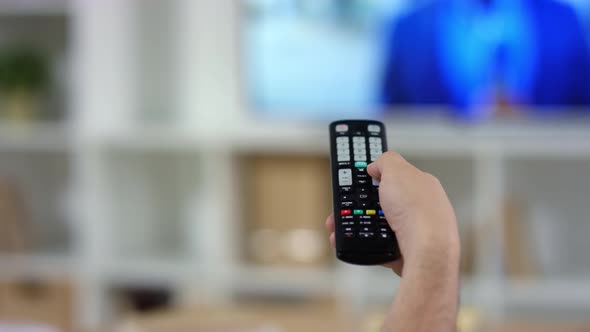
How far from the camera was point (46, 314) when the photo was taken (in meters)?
2.54

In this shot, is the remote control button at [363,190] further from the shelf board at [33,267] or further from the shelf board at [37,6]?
the shelf board at [37,6]

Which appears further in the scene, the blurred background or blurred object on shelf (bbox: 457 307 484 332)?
the blurred background

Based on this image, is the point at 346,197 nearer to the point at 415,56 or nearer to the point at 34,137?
the point at 415,56

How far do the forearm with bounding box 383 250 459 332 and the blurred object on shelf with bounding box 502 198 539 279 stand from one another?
1779 millimetres

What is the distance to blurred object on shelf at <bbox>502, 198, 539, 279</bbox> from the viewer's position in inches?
93.1

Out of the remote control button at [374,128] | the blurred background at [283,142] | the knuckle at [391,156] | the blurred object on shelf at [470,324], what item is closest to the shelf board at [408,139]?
the blurred background at [283,142]

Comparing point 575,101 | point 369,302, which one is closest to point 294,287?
point 369,302

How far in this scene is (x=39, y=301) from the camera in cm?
256

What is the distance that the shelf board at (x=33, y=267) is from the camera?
2.52 meters

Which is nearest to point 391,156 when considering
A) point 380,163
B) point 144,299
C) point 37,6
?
point 380,163

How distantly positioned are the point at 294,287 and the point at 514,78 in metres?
0.88

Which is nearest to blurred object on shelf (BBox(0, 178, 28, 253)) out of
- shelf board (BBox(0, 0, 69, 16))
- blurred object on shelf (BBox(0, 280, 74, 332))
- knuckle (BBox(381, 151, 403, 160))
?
blurred object on shelf (BBox(0, 280, 74, 332))

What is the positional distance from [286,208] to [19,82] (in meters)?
0.98

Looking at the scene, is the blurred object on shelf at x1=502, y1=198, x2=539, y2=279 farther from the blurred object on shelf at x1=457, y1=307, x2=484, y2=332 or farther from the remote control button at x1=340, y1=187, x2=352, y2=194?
the remote control button at x1=340, y1=187, x2=352, y2=194
